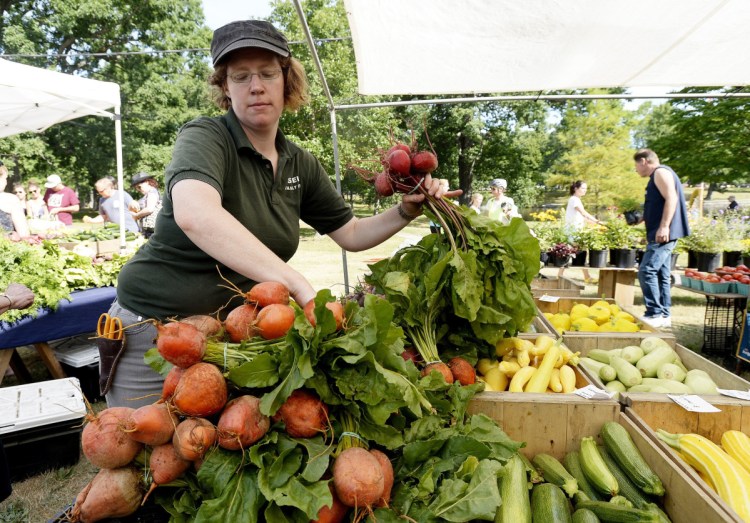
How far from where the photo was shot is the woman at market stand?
4.93ft

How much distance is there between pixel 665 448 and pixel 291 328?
1490 mm

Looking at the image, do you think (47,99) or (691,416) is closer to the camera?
(691,416)

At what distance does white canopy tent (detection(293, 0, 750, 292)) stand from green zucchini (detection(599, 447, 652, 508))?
3.04m

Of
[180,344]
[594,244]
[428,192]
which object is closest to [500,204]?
[594,244]

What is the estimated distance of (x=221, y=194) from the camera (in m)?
1.57

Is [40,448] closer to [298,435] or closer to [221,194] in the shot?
[221,194]

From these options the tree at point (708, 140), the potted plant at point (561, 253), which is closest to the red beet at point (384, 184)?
the potted plant at point (561, 253)

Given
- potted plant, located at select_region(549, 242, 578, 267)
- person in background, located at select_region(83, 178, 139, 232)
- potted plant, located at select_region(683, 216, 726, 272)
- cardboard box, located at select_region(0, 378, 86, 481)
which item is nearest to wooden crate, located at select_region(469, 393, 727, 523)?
A: cardboard box, located at select_region(0, 378, 86, 481)

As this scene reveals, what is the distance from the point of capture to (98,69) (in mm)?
25141

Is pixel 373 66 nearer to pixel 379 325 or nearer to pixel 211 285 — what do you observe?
pixel 211 285

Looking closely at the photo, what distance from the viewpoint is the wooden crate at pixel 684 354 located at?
241 cm

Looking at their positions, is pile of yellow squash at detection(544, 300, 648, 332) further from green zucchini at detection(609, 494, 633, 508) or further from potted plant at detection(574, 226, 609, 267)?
potted plant at detection(574, 226, 609, 267)

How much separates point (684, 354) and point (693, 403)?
37.5 inches

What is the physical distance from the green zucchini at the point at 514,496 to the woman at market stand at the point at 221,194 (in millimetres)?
970
